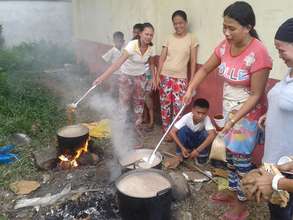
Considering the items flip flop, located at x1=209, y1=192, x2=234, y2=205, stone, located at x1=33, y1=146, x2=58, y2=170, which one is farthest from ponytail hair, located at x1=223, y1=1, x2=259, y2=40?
stone, located at x1=33, y1=146, x2=58, y2=170

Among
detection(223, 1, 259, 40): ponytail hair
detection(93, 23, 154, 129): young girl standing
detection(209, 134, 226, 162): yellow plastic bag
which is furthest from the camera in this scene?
detection(93, 23, 154, 129): young girl standing

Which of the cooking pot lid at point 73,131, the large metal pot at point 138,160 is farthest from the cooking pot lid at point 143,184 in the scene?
the cooking pot lid at point 73,131

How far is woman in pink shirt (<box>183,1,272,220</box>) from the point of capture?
3.23 m

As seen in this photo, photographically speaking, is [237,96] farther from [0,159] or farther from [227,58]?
[0,159]

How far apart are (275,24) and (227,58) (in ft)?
4.61

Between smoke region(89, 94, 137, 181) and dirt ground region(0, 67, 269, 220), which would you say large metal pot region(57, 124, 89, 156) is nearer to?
dirt ground region(0, 67, 269, 220)

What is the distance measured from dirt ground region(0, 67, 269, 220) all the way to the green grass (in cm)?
46

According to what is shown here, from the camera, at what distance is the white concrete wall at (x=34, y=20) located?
1662 cm

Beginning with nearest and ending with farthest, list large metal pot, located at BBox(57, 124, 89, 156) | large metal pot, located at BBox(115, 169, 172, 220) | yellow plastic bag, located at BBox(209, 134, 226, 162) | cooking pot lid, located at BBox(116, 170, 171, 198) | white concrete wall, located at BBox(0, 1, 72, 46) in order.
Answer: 1. large metal pot, located at BBox(115, 169, 172, 220)
2. cooking pot lid, located at BBox(116, 170, 171, 198)
3. large metal pot, located at BBox(57, 124, 89, 156)
4. yellow plastic bag, located at BBox(209, 134, 226, 162)
5. white concrete wall, located at BBox(0, 1, 72, 46)

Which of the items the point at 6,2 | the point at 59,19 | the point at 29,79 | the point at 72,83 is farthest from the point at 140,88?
the point at 6,2

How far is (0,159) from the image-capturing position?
18.1ft

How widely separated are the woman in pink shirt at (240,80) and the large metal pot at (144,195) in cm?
81

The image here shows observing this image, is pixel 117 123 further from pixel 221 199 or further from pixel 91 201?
pixel 221 199

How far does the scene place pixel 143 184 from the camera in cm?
370
